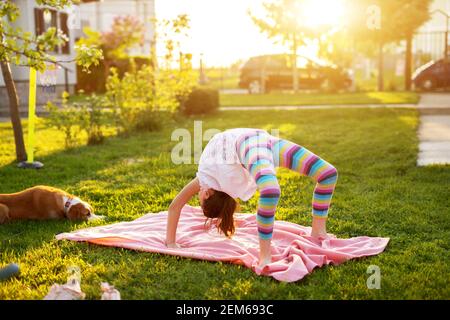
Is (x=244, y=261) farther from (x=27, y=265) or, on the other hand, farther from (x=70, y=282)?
(x=27, y=265)

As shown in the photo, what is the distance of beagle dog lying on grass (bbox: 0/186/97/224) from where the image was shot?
4902mm

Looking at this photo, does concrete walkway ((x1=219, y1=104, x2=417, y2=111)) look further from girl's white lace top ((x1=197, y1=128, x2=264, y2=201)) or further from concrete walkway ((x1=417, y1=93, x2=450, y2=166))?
girl's white lace top ((x1=197, y1=128, x2=264, y2=201))

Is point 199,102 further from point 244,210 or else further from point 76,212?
point 76,212

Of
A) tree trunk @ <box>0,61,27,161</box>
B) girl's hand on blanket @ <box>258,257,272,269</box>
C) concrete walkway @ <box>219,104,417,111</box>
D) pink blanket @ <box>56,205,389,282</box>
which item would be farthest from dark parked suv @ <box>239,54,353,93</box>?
girl's hand on blanket @ <box>258,257,272,269</box>

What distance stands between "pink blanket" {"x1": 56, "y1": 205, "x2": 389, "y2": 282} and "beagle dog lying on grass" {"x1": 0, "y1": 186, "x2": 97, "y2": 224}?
1.51ft

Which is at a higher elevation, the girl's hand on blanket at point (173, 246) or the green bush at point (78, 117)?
the green bush at point (78, 117)

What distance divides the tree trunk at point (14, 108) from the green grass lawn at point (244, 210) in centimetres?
23

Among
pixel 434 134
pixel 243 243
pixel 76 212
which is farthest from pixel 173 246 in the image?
pixel 434 134

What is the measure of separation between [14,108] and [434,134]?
6530 mm

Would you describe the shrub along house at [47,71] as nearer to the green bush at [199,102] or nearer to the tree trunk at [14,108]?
the green bush at [199,102]

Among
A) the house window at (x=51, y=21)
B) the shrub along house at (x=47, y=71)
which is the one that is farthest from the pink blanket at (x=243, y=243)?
the house window at (x=51, y=21)

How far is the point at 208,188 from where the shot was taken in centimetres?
379

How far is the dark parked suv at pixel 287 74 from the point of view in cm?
2245

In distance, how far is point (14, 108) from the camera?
290 inches
